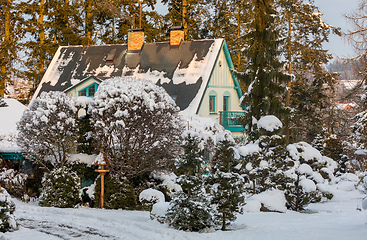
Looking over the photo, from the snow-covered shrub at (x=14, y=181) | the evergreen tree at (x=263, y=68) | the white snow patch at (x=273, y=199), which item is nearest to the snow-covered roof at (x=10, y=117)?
the snow-covered shrub at (x=14, y=181)

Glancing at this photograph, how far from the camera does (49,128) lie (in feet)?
59.2

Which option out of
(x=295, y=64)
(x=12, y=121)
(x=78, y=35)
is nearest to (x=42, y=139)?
Result: (x=12, y=121)

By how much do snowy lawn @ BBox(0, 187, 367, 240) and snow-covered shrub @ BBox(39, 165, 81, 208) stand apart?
121 centimetres

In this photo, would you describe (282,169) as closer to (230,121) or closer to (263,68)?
(263,68)

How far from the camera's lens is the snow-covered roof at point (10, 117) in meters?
25.3

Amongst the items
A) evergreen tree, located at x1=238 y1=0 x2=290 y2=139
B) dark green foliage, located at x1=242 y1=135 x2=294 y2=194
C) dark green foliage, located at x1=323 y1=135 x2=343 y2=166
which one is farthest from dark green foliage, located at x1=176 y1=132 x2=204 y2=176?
dark green foliage, located at x1=323 y1=135 x2=343 y2=166

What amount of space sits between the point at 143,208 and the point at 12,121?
12.5 metres

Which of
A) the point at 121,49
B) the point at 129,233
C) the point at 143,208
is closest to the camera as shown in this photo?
the point at 129,233

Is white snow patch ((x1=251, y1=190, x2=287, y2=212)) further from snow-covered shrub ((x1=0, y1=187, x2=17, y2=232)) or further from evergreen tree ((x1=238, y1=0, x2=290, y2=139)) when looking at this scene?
snow-covered shrub ((x1=0, y1=187, x2=17, y2=232))

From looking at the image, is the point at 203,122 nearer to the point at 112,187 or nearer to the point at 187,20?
the point at 112,187

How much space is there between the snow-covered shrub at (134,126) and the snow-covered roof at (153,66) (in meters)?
10.0

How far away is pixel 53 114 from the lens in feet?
59.3

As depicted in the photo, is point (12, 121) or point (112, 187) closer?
point (112, 187)

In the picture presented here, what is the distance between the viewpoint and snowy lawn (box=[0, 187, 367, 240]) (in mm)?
11508
